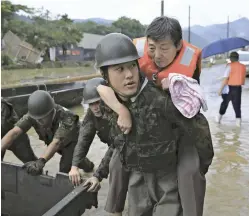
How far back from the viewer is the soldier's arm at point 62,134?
3.57 metres

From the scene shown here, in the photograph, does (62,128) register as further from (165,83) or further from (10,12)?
(10,12)

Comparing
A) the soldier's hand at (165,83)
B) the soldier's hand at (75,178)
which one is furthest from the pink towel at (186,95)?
the soldier's hand at (75,178)

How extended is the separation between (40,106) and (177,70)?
2073 millimetres

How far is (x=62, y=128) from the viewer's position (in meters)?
3.73

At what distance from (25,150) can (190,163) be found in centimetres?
298

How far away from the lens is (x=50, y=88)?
40.5ft

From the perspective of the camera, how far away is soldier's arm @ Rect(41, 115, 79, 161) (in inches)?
140

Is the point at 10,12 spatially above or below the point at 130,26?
above

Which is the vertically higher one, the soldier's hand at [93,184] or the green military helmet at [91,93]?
the green military helmet at [91,93]

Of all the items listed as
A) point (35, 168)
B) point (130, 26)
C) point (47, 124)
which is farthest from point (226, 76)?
point (130, 26)

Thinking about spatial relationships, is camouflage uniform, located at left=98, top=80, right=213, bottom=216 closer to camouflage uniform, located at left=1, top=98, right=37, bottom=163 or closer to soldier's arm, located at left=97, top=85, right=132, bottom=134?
soldier's arm, located at left=97, top=85, right=132, bottom=134

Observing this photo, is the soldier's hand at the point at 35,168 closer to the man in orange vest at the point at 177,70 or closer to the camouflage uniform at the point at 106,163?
the camouflage uniform at the point at 106,163

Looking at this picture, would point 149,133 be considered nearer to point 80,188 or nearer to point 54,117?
point 80,188

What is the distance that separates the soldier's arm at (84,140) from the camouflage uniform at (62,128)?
38cm
